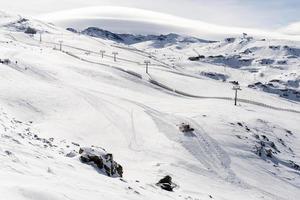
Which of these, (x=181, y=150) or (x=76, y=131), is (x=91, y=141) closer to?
(x=76, y=131)

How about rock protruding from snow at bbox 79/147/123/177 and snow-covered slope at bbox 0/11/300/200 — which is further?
rock protruding from snow at bbox 79/147/123/177

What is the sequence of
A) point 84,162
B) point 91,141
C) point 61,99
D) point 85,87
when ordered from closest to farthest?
point 84,162 < point 91,141 < point 61,99 < point 85,87

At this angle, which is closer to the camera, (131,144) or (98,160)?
(98,160)

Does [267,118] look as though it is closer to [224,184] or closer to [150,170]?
[224,184]

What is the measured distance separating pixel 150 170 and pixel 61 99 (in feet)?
69.0

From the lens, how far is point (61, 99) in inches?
2152

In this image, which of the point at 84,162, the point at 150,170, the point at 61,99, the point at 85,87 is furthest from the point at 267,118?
the point at 84,162

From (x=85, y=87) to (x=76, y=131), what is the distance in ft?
84.9

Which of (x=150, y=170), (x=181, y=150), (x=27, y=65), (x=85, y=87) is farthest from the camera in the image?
(x=27, y=65)

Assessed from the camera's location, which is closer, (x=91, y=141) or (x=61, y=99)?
(x=91, y=141)

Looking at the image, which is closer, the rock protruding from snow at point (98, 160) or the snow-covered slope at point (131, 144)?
the snow-covered slope at point (131, 144)

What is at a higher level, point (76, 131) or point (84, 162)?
point (84, 162)

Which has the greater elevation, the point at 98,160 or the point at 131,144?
the point at 98,160

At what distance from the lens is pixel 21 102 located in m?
48.7
